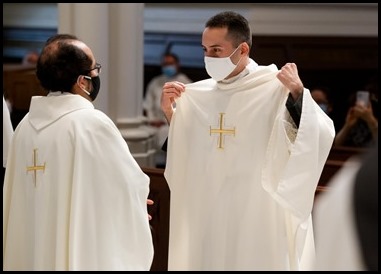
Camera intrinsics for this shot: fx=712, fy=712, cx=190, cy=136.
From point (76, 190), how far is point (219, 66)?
102 cm

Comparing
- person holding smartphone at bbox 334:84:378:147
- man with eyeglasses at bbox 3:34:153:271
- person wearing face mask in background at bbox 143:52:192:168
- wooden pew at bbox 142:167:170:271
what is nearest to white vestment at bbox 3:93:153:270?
man with eyeglasses at bbox 3:34:153:271

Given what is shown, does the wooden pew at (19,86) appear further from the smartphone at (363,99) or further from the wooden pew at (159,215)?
the wooden pew at (159,215)

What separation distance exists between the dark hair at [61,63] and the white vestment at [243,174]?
0.82m

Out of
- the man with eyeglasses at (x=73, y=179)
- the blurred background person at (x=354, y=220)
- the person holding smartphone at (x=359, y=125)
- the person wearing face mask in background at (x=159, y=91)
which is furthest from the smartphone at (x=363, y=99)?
the blurred background person at (x=354, y=220)

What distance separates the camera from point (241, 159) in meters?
3.61

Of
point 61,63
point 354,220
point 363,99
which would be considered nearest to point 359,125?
point 363,99

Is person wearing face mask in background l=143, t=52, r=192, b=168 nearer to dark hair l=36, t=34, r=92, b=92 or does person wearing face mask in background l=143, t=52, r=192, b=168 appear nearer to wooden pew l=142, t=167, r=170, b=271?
wooden pew l=142, t=167, r=170, b=271

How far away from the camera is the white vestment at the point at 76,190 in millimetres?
3047

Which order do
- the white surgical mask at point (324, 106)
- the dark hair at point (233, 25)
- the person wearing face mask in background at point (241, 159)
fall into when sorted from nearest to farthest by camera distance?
the person wearing face mask in background at point (241, 159) → the dark hair at point (233, 25) → the white surgical mask at point (324, 106)

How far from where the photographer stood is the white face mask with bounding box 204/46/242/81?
11.7 feet

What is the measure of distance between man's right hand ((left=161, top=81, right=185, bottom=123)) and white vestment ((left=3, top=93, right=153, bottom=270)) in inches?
26.2

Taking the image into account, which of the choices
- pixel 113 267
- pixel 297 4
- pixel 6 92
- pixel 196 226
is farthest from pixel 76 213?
pixel 297 4

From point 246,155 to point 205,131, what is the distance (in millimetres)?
266

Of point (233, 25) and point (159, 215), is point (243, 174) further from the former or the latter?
point (159, 215)
